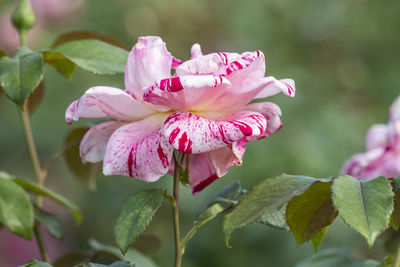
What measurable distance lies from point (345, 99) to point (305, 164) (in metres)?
0.67

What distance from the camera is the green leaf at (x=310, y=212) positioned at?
543mm

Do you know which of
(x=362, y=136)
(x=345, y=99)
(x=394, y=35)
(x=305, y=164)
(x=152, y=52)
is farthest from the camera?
(x=394, y=35)

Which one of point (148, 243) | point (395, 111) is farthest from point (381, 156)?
point (148, 243)

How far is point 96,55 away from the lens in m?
0.69

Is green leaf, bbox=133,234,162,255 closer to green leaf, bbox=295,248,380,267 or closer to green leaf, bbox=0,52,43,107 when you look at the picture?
green leaf, bbox=295,248,380,267

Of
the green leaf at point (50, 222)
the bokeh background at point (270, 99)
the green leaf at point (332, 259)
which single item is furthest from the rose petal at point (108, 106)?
the bokeh background at point (270, 99)

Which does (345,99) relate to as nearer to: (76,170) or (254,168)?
(254,168)

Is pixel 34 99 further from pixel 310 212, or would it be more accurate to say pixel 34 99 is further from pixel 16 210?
pixel 310 212

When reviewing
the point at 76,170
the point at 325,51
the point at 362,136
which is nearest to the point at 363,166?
the point at 76,170

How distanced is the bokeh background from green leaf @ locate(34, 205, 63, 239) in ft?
3.38

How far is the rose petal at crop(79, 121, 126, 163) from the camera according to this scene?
0.59m

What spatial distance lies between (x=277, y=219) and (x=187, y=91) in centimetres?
15

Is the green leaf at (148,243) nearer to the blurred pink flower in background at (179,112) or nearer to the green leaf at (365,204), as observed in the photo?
the blurred pink flower in background at (179,112)

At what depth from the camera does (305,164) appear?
1733 mm
